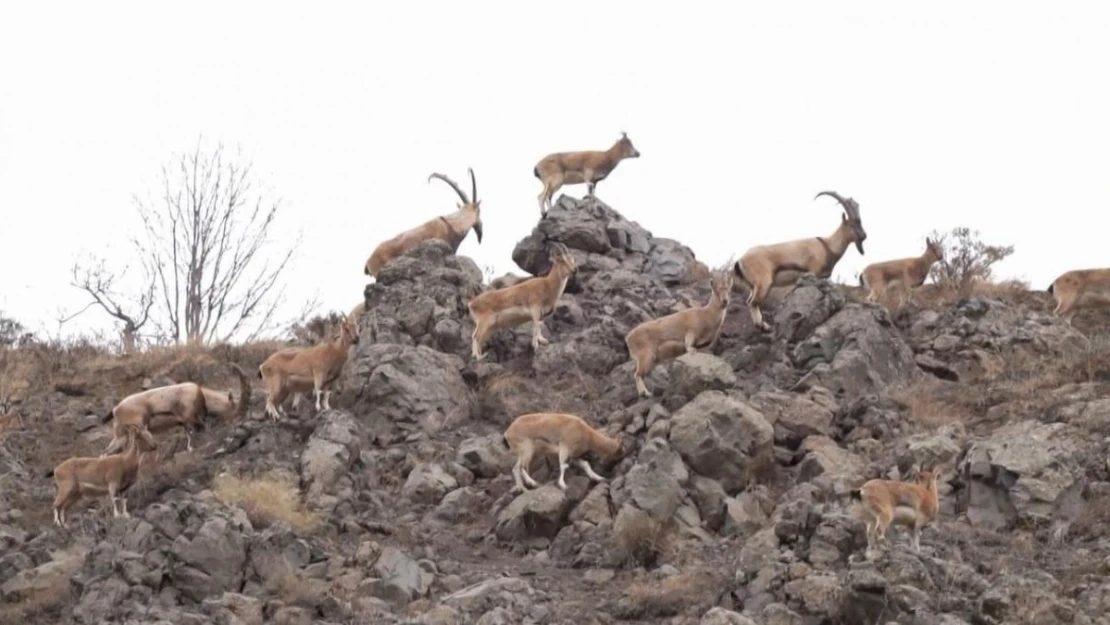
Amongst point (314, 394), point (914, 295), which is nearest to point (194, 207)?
point (314, 394)

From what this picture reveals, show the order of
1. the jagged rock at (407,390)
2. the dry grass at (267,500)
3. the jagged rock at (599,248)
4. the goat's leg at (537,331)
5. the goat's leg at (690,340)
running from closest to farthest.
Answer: the dry grass at (267,500), the jagged rock at (407,390), the goat's leg at (690,340), the goat's leg at (537,331), the jagged rock at (599,248)

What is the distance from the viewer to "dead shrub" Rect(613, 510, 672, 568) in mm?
18219

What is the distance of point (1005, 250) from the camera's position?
3048 centimetres

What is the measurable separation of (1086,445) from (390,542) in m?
8.56

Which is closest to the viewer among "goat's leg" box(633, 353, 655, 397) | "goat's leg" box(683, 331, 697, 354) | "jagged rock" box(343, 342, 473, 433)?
"goat's leg" box(633, 353, 655, 397)

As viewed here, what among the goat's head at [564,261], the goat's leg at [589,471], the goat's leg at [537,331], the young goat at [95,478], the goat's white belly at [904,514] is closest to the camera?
the goat's white belly at [904,514]

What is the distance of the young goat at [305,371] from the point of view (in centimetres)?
2264

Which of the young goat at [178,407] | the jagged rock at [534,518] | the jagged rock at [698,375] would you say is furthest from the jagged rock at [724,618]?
the young goat at [178,407]

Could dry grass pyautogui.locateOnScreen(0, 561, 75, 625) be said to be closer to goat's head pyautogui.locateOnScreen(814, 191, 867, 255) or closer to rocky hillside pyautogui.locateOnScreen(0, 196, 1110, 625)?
rocky hillside pyautogui.locateOnScreen(0, 196, 1110, 625)

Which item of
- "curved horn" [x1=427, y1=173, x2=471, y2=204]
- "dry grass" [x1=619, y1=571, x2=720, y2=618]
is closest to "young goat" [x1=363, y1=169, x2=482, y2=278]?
"curved horn" [x1=427, y1=173, x2=471, y2=204]

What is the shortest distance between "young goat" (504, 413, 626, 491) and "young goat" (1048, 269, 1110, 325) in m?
8.70

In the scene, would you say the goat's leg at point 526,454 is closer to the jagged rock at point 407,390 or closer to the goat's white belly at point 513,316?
the jagged rock at point 407,390

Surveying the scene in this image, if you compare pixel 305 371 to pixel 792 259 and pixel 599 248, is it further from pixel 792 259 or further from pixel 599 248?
pixel 792 259

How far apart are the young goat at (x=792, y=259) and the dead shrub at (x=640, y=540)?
6.38 metres
